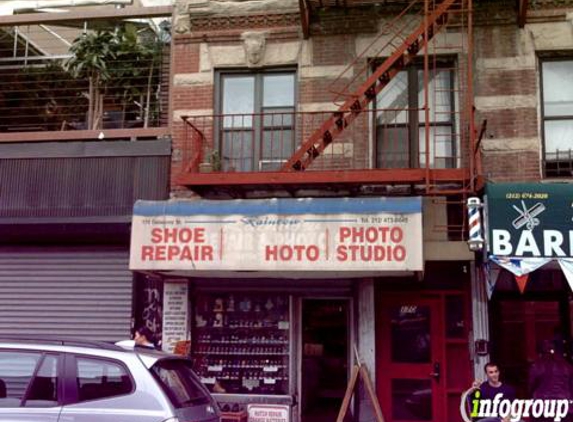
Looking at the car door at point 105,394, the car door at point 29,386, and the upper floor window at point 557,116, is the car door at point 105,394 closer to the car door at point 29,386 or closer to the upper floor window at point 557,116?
the car door at point 29,386

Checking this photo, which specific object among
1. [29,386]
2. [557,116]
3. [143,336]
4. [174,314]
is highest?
[557,116]

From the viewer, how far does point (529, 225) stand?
9.59m

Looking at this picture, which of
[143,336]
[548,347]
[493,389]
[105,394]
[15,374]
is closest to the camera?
[105,394]

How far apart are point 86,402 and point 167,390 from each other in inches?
27.9

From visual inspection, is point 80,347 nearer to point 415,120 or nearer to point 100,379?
point 100,379

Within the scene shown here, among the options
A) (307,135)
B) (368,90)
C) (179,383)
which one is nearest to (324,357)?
(307,135)

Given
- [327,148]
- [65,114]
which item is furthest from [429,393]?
[65,114]

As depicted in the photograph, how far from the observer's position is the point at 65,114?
1291 cm

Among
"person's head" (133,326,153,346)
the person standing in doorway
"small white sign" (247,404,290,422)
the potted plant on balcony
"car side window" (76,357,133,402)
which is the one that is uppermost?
the potted plant on balcony

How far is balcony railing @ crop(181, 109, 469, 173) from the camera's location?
11211mm

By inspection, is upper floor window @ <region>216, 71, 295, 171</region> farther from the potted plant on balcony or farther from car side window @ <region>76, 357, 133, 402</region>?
car side window @ <region>76, 357, 133, 402</region>

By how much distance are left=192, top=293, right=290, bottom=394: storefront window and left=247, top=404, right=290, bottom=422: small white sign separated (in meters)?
0.53

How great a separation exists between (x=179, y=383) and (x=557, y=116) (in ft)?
Answer: 24.4

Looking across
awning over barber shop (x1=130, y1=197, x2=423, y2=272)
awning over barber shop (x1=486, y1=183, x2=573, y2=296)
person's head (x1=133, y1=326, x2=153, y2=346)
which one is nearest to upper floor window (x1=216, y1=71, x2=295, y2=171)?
awning over barber shop (x1=130, y1=197, x2=423, y2=272)
